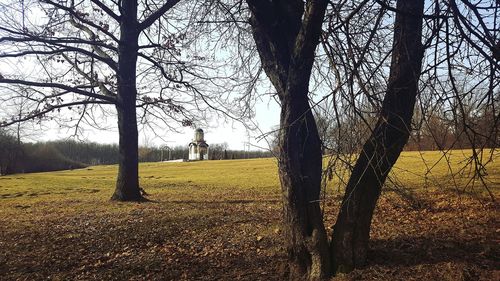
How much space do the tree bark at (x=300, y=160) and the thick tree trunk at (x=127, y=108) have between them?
796cm

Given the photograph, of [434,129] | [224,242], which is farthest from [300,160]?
[224,242]

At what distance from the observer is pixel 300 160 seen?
5359 millimetres

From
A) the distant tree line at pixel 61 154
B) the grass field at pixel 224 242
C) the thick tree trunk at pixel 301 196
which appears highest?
the distant tree line at pixel 61 154

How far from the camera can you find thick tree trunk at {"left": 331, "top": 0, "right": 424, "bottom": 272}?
4797mm

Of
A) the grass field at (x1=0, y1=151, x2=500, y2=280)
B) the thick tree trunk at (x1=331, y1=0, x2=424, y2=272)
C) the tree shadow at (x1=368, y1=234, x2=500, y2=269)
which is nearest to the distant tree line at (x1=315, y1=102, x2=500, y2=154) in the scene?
the thick tree trunk at (x1=331, y1=0, x2=424, y2=272)

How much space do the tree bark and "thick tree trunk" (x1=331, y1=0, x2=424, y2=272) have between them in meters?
0.26

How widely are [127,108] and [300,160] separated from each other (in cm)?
854

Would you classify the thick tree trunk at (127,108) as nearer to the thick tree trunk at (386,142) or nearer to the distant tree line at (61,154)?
the distant tree line at (61,154)

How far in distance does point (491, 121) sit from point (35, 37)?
10.6 m

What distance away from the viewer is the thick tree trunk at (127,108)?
12.4 m

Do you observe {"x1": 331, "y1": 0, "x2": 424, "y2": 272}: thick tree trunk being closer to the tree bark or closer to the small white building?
the tree bark

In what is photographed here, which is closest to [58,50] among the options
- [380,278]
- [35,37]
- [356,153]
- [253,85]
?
[35,37]

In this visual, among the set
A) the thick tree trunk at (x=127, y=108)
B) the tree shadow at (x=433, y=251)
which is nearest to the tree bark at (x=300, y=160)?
the tree shadow at (x=433, y=251)

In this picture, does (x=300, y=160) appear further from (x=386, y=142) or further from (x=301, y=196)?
(x=386, y=142)
